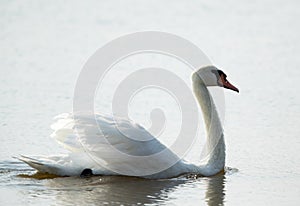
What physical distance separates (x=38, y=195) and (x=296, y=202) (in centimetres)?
287

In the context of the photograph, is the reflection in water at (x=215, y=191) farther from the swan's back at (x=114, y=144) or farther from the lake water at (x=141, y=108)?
the swan's back at (x=114, y=144)

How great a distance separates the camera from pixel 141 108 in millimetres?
12500

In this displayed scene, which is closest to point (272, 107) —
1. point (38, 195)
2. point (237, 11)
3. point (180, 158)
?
point (180, 158)

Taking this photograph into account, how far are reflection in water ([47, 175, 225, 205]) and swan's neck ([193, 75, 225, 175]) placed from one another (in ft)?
0.77

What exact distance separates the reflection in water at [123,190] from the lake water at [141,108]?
1 cm

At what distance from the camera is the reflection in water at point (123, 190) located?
834 cm

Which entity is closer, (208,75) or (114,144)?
(114,144)

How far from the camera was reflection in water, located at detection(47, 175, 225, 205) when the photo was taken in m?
8.34

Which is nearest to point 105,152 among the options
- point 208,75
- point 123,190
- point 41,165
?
point 123,190

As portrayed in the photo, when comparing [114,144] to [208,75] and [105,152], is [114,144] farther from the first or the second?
[208,75]

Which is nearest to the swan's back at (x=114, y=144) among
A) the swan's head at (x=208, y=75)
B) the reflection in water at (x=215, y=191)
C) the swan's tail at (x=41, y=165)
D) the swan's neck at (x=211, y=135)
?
the swan's tail at (x=41, y=165)

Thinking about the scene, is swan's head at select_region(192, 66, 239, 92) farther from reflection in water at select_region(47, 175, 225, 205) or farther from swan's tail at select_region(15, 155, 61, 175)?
swan's tail at select_region(15, 155, 61, 175)

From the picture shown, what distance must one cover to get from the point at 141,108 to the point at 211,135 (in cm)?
241

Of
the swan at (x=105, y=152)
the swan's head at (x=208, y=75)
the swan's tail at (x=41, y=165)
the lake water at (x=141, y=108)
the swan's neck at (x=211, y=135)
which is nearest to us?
the lake water at (x=141, y=108)
